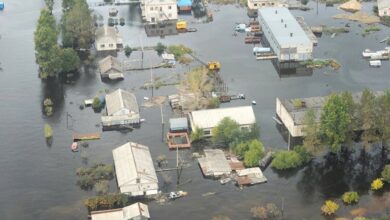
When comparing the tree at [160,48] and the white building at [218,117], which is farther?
the tree at [160,48]

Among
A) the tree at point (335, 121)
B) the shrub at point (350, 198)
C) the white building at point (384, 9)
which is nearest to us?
the shrub at point (350, 198)

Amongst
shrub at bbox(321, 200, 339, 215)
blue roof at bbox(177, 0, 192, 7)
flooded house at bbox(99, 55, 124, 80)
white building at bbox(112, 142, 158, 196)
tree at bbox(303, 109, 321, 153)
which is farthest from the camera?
blue roof at bbox(177, 0, 192, 7)

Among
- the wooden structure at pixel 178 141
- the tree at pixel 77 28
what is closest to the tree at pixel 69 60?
the tree at pixel 77 28

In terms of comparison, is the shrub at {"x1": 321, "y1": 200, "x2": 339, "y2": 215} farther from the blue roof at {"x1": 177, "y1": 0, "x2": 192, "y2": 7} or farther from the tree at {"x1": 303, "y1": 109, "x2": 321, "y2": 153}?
the blue roof at {"x1": 177, "y1": 0, "x2": 192, "y2": 7}

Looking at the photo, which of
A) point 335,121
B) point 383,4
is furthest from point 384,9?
point 335,121

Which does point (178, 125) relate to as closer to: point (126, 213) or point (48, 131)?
point (48, 131)

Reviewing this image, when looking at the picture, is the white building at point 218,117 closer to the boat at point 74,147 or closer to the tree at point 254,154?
the tree at point 254,154

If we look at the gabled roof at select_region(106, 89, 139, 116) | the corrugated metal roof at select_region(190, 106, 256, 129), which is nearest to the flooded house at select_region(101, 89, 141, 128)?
the gabled roof at select_region(106, 89, 139, 116)
